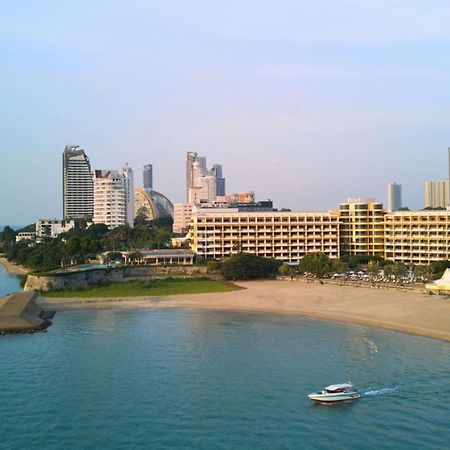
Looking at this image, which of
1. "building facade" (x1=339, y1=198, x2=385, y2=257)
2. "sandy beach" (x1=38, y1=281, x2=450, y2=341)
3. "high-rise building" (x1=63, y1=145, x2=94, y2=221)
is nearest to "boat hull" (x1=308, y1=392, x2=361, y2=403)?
"sandy beach" (x1=38, y1=281, x2=450, y2=341)

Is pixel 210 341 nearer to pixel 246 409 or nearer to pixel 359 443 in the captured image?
pixel 246 409

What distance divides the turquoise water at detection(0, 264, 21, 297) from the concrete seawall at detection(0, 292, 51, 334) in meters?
15.1

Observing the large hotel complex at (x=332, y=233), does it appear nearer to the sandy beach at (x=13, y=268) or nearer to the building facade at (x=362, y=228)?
the building facade at (x=362, y=228)

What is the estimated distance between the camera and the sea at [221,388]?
23031 millimetres

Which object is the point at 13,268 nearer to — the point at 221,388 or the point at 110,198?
the point at 110,198

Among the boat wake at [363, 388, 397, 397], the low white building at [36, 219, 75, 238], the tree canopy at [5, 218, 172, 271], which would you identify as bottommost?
the boat wake at [363, 388, 397, 397]

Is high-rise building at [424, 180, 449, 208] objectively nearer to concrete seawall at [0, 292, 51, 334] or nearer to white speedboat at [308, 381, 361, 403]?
concrete seawall at [0, 292, 51, 334]

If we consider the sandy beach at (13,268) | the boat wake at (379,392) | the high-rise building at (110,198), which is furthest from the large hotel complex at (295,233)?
the high-rise building at (110,198)

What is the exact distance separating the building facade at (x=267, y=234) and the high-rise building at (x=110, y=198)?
211 ft

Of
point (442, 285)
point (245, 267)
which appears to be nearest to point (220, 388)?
point (442, 285)

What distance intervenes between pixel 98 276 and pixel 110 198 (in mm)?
78432

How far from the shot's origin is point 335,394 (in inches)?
1038

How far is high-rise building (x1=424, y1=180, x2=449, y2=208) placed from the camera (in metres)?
165

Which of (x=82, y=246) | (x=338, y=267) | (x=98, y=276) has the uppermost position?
(x=82, y=246)
